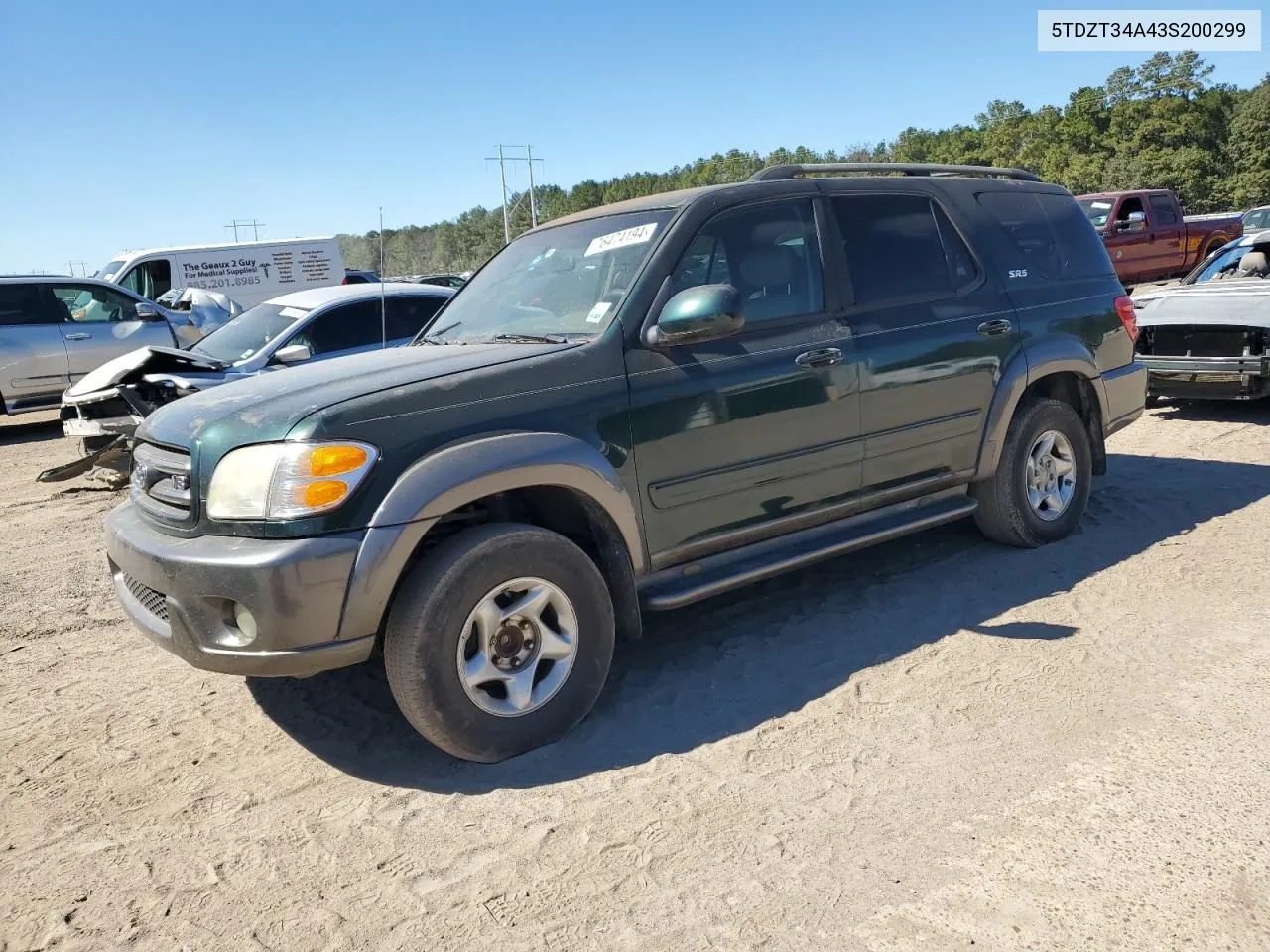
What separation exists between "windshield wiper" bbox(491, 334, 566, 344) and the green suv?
0.09 ft

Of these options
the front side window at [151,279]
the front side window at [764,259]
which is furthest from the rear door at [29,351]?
the front side window at [764,259]

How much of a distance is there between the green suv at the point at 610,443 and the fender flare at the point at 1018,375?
0.02 metres

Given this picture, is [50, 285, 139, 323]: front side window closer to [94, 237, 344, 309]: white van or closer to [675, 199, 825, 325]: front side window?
[94, 237, 344, 309]: white van

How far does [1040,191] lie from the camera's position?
17.9ft

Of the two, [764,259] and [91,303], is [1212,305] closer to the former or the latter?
[764,259]

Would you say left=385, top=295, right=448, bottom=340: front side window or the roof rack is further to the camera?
left=385, top=295, right=448, bottom=340: front side window

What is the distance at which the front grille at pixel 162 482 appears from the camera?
3230 millimetres

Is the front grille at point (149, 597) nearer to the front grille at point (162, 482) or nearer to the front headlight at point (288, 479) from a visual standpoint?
the front grille at point (162, 482)

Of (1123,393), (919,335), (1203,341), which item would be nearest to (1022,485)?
(1123,393)

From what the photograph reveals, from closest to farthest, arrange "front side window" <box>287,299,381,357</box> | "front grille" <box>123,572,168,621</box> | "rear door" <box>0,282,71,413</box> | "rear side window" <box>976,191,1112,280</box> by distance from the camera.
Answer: "front grille" <box>123,572,168,621</box> → "rear side window" <box>976,191,1112,280</box> → "front side window" <box>287,299,381,357</box> → "rear door" <box>0,282,71,413</box>

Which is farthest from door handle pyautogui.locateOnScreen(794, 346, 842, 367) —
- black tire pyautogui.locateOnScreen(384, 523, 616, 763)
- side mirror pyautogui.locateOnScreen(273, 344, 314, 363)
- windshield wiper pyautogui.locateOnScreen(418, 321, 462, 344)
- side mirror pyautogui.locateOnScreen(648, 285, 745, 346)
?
side mirror pyautogui.locateOnScreen(273, 344, 314, 363)

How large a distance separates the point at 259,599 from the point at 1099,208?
18.4m

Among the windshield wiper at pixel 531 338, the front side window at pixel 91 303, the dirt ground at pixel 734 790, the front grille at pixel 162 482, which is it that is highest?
the front side window at pixel 91 303

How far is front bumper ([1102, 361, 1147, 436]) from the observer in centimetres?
545
